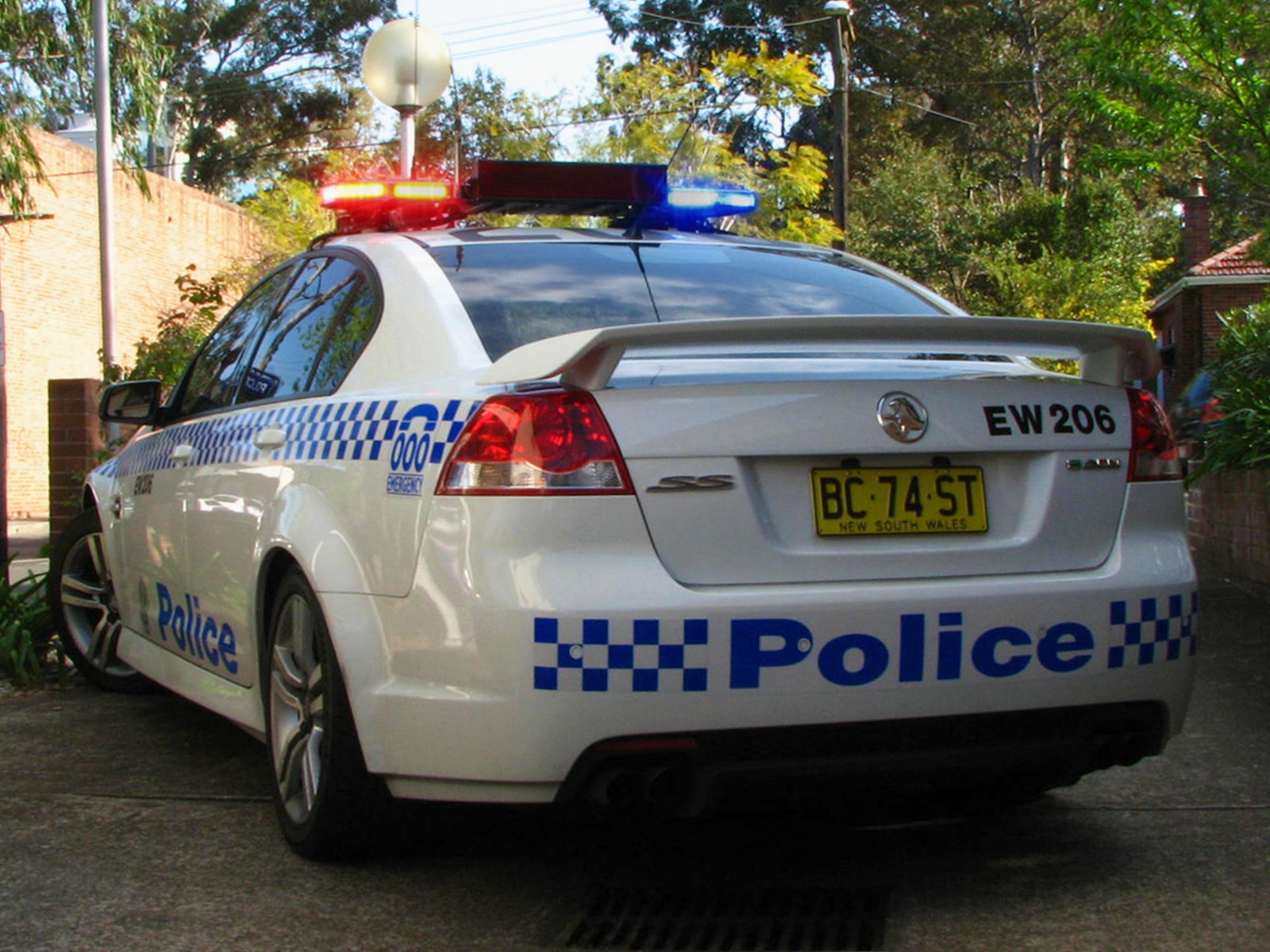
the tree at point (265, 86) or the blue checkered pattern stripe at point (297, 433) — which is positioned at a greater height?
the tree at point (265, 86)

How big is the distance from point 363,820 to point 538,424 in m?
1.04

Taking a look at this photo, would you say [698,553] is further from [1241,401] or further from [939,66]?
[939,66]

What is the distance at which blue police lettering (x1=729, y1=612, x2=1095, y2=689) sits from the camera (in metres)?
3.18

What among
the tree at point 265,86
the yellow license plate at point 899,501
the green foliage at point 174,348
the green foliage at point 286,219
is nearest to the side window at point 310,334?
the yellow license plate at point 899,501

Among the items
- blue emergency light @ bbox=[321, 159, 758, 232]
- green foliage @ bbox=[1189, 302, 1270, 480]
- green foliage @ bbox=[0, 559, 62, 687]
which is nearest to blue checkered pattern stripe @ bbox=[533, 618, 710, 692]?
blue emergency light @ bbox=[321, 159, 758, 232]

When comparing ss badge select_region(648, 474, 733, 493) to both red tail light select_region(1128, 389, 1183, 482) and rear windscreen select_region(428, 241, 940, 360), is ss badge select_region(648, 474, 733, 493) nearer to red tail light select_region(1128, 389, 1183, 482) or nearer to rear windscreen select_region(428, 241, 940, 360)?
rear windscreen select_region(428, 241, 940, 360)

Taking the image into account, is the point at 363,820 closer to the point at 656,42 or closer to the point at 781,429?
the point at 781,429

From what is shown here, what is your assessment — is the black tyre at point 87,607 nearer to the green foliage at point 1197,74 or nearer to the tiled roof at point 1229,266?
the green foliage at point 1197,74

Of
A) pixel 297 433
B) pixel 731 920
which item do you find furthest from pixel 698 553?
pixel 297 433

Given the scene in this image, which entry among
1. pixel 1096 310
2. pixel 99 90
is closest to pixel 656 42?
pixel 1096 310

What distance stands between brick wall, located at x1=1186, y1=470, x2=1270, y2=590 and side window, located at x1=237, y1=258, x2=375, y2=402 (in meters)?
Answer: 5.61

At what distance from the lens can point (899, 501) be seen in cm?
335

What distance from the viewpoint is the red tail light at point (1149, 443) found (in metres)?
3.65

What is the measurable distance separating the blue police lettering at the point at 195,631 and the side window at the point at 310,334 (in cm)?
61
